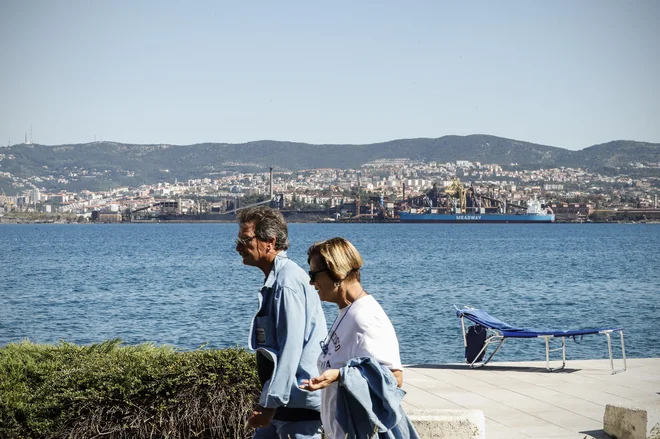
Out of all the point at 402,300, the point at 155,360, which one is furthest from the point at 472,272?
the point at 155,360

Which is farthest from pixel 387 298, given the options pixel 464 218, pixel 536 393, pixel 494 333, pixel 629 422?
pixel 464 218

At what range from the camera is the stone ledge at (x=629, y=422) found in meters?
5.19

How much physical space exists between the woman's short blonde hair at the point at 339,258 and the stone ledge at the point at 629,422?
284cm

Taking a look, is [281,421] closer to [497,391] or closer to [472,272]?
[497,391]

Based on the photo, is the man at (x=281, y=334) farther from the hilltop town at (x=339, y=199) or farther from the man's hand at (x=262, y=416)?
the hilltop town at (x=339, y=199)

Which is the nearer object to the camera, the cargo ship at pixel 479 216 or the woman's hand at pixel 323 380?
the woman's hand at pixel 323 380

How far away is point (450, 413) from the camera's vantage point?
475 centimetres

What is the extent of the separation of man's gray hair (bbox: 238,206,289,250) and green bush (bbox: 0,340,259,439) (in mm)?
1840

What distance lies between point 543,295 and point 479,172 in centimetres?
17218

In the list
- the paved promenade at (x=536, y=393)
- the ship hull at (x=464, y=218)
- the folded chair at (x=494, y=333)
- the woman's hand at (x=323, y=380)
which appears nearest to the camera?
the woman's hand at (x=323, y=380)

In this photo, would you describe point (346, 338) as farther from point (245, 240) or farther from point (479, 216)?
point (479, 216)

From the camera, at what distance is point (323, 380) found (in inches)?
109

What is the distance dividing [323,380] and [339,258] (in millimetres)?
431

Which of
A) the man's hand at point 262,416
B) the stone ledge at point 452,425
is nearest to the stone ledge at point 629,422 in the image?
the stone ledge at point 452,425
